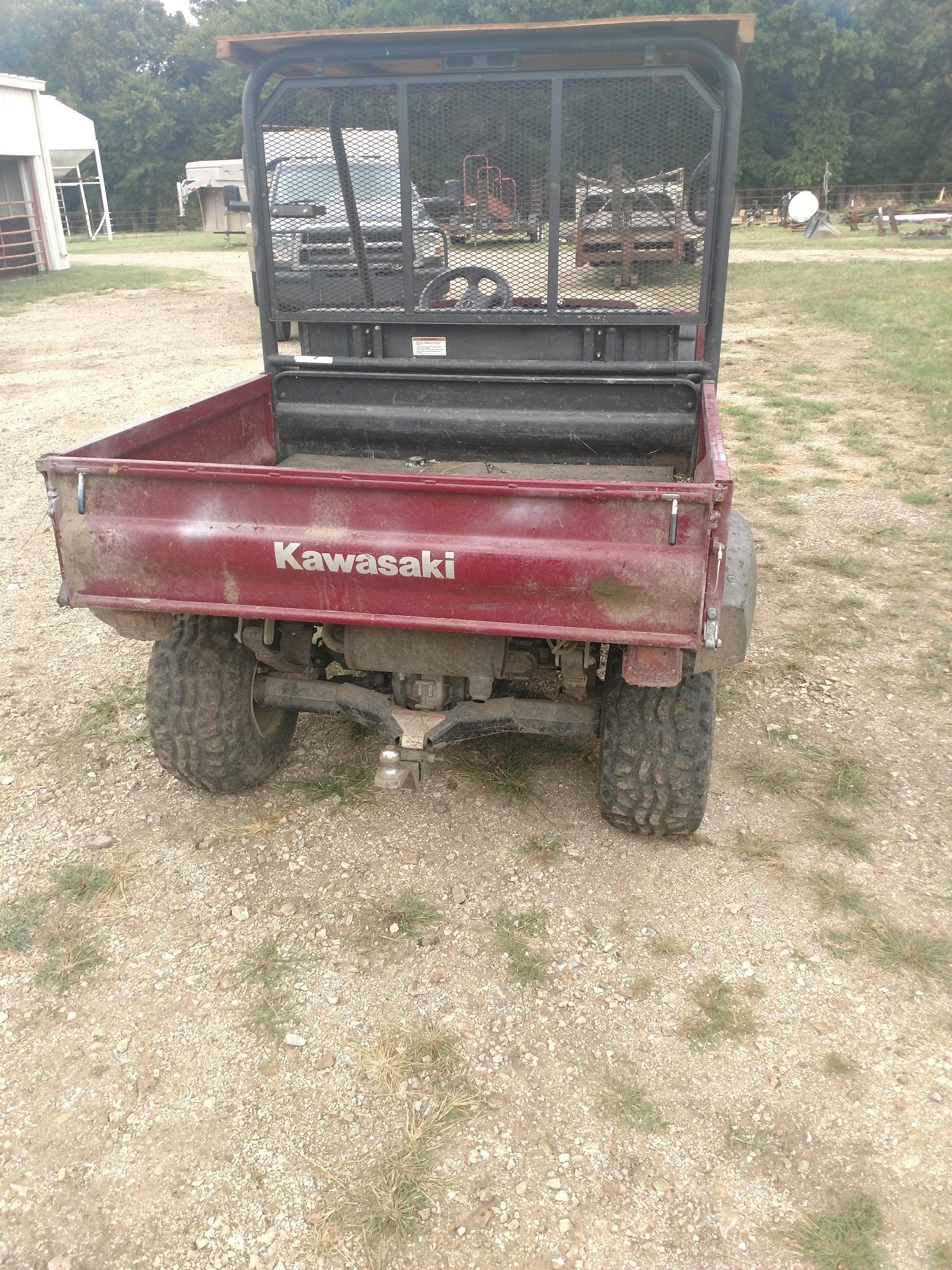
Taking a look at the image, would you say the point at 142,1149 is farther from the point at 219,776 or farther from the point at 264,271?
the point at 264,271

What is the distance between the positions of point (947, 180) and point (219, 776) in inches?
1843

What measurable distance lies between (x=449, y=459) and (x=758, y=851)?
1.89 meters

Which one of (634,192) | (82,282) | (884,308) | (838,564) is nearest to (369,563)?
(634,192)

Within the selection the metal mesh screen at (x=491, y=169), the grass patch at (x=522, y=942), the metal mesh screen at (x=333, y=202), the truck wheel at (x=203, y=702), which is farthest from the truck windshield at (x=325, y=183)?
the grass patch at (x=522, y=942)

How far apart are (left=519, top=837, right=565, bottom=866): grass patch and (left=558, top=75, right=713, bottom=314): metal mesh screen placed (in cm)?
189

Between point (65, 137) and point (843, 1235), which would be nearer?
point (843, 1235)

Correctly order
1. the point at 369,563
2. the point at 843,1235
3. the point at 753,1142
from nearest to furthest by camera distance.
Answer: the point at 843,1235
the point at 753,1142
the point at 369,563

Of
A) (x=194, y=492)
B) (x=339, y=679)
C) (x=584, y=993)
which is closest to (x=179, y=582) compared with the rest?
(x=194, y=492)

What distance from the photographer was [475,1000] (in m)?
2.60

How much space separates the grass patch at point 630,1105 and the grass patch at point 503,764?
1.20m

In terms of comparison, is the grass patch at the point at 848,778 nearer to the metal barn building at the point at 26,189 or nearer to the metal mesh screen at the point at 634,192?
the metal mesh screen at the point at 634,192

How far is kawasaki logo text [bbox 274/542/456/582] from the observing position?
2445 mm

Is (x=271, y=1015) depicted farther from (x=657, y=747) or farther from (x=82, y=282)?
(x=82, y=282)

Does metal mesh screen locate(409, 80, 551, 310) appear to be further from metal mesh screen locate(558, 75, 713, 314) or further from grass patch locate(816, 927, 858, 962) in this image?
grass patch locate(816, 927, 858, 962)
